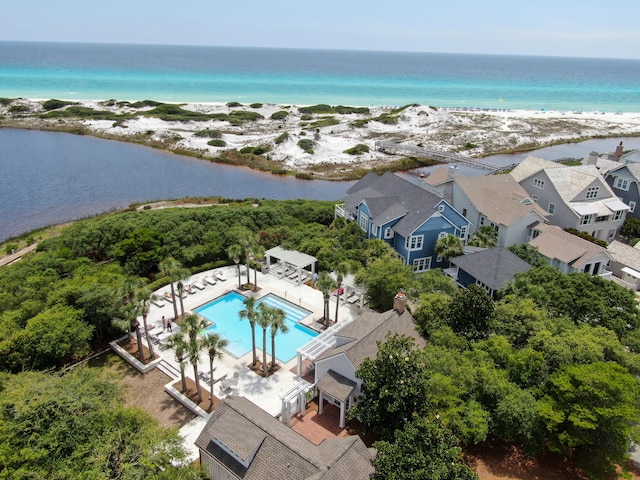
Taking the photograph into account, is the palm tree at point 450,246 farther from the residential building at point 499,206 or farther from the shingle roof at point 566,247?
the shingle roof at point 566,247

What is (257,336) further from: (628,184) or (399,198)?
(628,184)

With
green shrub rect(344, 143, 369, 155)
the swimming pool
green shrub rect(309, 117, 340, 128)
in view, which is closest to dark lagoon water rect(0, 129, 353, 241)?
green shrub rect(344, 143, 369, 155)

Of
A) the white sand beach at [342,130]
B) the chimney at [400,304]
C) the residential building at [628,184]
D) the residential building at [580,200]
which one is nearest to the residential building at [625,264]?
the residential building at [580,200]

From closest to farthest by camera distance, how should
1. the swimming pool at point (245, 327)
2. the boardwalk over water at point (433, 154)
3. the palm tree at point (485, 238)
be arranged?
the swimming pool at point (245, 327)
the palm tree at point (485, 238)
the boardwalk over water at point (433, 154)

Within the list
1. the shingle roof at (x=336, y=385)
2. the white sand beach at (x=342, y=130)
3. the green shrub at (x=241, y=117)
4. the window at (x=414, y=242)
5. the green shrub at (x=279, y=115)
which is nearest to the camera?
the shingle roof at (x=336, y=385)

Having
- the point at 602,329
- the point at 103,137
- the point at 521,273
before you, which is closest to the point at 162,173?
the point at 103,137

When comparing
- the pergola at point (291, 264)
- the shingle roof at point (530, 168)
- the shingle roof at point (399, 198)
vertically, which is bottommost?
the pergola at point (291, 264)
